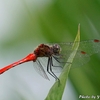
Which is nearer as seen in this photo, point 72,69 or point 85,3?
point 72,69

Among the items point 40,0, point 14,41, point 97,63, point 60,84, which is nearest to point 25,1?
point 40,0

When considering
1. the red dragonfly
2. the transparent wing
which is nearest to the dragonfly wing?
the red dragonfly

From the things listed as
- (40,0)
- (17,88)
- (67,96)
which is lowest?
(67,96)

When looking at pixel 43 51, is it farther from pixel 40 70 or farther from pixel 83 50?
pixel 83 50

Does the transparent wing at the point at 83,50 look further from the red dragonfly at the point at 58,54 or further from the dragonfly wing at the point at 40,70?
the dragonfly wing at the point at 40,70

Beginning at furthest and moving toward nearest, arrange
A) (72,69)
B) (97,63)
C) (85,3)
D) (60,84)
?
1. (85,3)
2. (72,69)
3. (97,63)
4. (60,84)

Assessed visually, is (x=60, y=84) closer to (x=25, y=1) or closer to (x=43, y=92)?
(x=43, y=92)

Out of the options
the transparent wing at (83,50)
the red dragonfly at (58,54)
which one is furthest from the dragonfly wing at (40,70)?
the transparent wing at (83,50)
